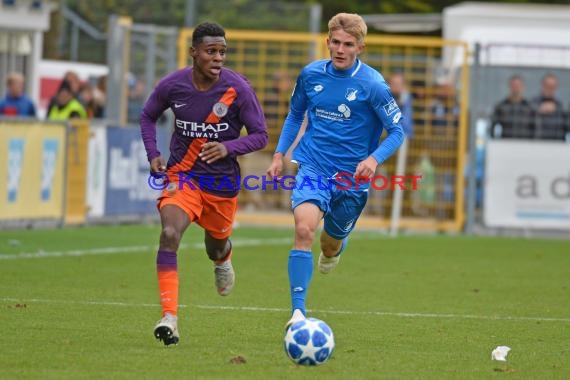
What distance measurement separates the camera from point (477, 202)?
22.3 metres

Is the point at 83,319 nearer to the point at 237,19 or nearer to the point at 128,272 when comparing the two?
the point at 128,272

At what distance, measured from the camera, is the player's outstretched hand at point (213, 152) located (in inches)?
379

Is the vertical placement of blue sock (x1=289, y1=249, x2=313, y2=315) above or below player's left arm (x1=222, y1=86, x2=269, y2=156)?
below

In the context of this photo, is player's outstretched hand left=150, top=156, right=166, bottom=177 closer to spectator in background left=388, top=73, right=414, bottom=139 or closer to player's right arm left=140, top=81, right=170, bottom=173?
player's right arm left=140, top=81, right=170, bottom=173

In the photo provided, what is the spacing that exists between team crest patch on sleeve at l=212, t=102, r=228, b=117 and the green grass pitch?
59.5 inches

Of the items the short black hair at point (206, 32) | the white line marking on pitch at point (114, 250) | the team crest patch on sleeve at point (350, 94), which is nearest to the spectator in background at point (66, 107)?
the white line marking on pitch at point (114, 250)

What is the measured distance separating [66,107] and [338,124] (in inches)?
405

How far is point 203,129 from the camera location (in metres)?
9.89

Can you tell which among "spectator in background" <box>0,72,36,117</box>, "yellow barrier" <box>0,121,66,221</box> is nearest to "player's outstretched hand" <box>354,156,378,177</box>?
"yellow barrier" <box>0,121,66,221</box>

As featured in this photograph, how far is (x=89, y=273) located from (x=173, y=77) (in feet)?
14.1

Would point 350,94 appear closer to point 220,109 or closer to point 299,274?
point 220,109

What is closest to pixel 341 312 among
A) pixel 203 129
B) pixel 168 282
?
pixel 203 129

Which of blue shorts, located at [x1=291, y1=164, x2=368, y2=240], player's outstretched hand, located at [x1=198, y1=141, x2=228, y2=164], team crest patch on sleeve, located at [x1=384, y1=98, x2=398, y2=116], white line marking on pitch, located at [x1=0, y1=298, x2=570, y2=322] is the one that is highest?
team crest patch on sleeve, located at [x1=384, y1=98, x2=398, y2=116]

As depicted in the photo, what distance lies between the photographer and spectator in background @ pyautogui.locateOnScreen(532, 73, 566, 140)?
71.5ft
